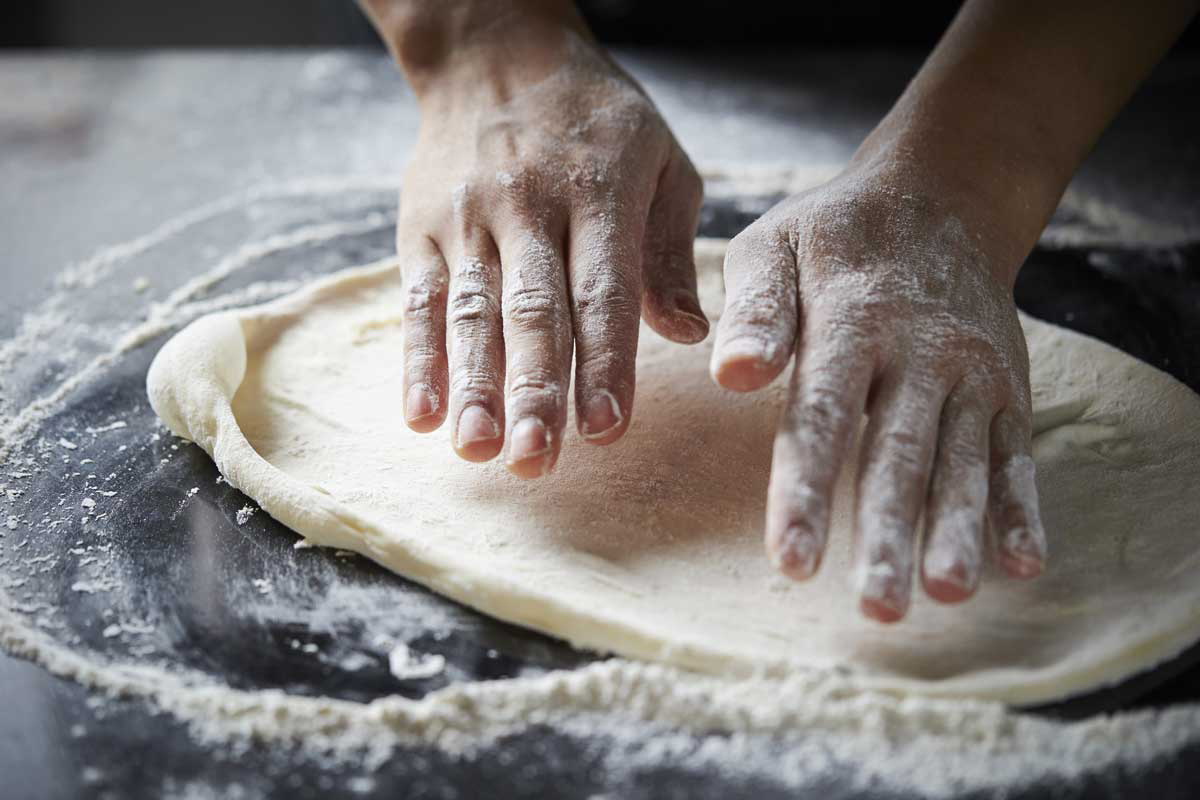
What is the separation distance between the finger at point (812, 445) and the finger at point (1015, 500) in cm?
13

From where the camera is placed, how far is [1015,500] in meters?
0.89

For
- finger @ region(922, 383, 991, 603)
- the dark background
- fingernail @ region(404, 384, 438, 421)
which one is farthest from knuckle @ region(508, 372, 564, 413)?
the dark background

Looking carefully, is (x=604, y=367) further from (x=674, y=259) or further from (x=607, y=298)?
(x=674, y=259)

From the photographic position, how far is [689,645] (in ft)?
2.86

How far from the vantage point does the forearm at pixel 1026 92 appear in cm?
116

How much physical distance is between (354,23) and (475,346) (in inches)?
69.8

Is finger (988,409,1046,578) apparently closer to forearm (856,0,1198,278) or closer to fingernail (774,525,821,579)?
fingernail (774,525,821,579)

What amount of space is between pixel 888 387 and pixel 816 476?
0.12m

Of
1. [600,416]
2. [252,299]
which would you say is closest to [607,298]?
[600,416]

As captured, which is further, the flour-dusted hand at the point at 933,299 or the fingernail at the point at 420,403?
the fingernail at the point at 420,403

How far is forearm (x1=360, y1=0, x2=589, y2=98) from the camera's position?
4.61 feet

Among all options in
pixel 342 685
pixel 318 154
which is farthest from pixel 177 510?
pixel 318 154

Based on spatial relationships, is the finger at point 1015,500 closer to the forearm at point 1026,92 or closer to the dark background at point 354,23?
the forearm at point 1026,92

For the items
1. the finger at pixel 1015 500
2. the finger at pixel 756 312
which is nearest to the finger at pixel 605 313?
the finger at pixel 756 312
